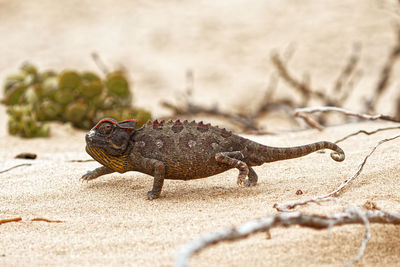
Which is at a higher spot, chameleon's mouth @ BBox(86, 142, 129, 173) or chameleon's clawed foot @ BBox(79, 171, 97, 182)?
chameleon's mouth @ BBox(86, 142, 129, 173)

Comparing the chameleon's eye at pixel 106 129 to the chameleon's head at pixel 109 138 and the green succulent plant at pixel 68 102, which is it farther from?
the green succulent plant at pixel 68 102

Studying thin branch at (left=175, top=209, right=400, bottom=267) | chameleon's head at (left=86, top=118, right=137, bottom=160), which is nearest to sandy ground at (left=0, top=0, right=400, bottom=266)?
thin branch at (left=175, top=209, right=400, bottom=267)

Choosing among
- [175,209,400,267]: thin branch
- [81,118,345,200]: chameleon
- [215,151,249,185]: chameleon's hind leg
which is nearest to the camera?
[175,209,400,267]: thin branch

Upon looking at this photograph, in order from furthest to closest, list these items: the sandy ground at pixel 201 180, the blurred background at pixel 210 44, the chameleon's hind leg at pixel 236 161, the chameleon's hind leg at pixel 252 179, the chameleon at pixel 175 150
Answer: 1. the blurred background at pixel 210 44
2. the chameleon's hind leg at pixel 252 179
3. the chameleon at pixel 175 150
4. the chameleon's hind leg at pixel 236 161
5. the sandy ground at pixel 201 180

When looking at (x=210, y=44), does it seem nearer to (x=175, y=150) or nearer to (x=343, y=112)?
(x=343, y=112)

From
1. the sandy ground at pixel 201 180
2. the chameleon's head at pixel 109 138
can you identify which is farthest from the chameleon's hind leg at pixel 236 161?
the chameleon's head at pixel 109 138

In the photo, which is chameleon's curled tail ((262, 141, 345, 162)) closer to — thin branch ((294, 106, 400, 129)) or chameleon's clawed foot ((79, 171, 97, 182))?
thin branch ((294, 106, 400, 129))
